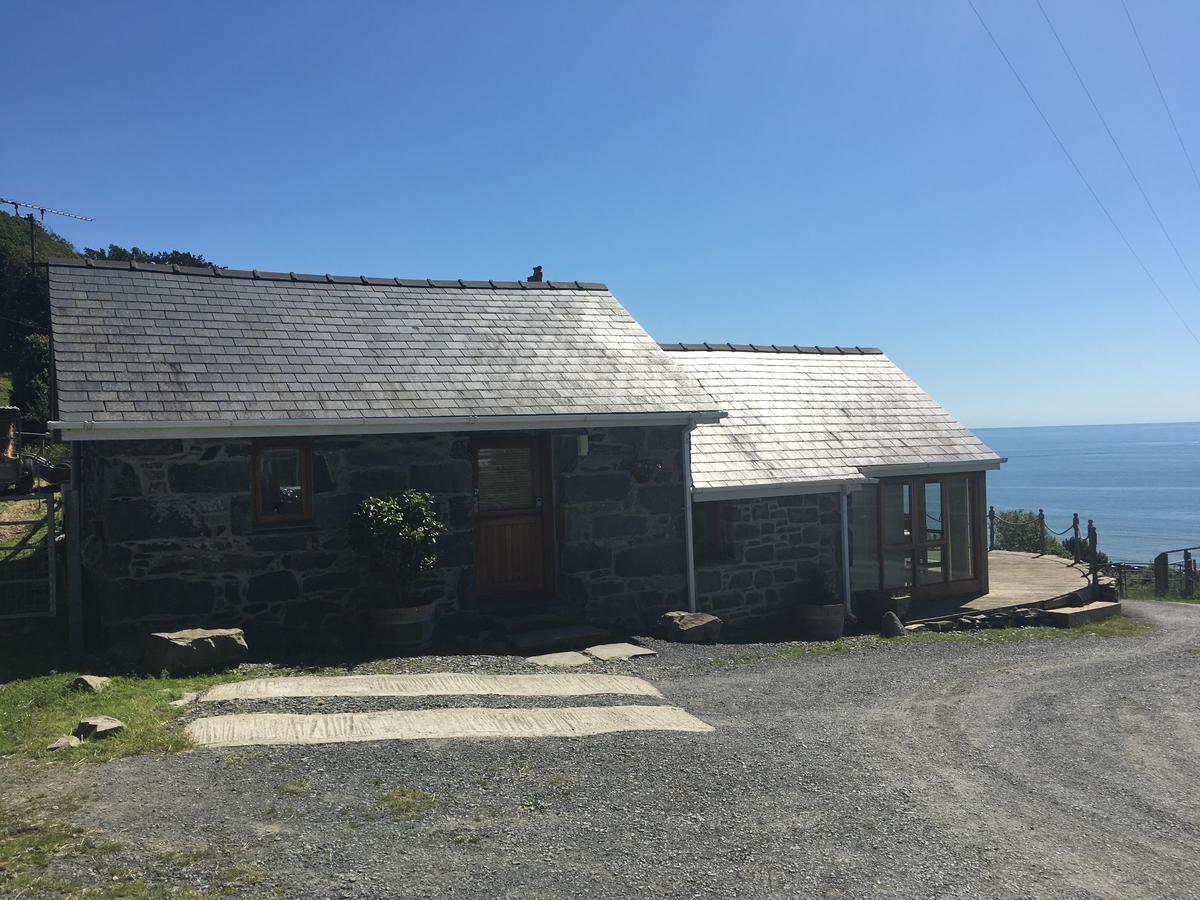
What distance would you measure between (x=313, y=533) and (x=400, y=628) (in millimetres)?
1467

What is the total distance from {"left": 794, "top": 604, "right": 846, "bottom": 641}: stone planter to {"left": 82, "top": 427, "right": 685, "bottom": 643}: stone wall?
8.60ft

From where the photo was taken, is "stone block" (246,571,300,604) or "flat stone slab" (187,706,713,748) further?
"stone block" (246,571,300,604)

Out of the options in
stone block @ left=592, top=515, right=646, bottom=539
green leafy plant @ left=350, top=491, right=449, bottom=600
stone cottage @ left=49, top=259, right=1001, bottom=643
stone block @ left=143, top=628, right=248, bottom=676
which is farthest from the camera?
stone block @ left=592, top=515, right=646, bottom=539

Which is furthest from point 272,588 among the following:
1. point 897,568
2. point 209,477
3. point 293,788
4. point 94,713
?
point 897,568

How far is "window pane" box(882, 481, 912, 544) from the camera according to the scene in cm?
1539

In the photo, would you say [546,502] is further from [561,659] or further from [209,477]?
[209,477]

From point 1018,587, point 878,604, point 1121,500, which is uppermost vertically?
point 878,604

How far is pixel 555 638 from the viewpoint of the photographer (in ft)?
35.6

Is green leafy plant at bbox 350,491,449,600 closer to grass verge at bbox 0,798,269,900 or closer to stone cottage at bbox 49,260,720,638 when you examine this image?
stone cottage at bbox 49,260,720,638

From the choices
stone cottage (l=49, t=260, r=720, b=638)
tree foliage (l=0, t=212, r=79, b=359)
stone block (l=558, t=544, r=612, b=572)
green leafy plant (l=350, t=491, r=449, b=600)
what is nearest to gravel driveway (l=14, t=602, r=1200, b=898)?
green leafy plant (l=350, t=491, r=449, b=600)

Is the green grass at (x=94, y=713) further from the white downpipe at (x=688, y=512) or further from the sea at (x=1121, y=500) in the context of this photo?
the sea at (x=1121, y=500)

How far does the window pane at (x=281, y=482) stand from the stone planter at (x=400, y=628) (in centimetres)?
152

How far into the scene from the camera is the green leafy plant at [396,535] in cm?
1000

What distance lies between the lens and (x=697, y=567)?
43.5ft
